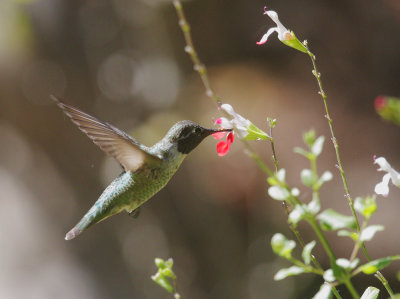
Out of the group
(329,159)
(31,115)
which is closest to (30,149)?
(31,115)

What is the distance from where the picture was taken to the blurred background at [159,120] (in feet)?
12.1

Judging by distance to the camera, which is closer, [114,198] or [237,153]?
[114,198]

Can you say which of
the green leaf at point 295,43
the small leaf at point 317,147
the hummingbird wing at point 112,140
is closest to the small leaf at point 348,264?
the small leaf at point 317,147

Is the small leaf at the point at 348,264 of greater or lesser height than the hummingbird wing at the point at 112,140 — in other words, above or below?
below

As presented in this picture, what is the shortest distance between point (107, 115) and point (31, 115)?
568 mm

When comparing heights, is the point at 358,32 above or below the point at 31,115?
A: below

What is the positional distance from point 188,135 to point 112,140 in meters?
0.19

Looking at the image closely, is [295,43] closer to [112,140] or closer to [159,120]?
[112,140]

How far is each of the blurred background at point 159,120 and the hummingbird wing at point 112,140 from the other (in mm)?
2283

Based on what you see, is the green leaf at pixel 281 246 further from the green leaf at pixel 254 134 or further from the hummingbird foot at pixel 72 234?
the hummingbird foot at pixel 72 234

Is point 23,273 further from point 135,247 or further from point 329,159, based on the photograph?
point 329,159

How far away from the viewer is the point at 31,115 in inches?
151

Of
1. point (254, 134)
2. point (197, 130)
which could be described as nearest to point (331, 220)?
point (254, 134)

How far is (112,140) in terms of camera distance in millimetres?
1228
